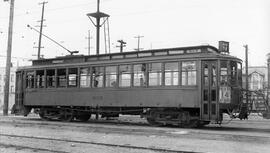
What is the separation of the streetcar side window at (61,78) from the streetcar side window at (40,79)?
1166 millimetres

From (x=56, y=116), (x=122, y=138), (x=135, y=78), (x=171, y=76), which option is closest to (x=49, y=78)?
(x=56, y=116)

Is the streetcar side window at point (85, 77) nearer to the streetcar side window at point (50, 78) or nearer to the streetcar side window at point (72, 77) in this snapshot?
the streetcar side window at point (72, 77)

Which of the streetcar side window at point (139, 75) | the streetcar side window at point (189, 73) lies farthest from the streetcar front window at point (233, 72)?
the streetcar side window at point (139, 75)

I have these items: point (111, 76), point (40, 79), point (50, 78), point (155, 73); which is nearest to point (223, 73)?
point (155, 73)

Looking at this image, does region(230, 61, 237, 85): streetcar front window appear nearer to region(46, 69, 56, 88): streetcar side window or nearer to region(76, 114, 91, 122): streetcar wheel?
region(76, 114, 91, 122): streetcar wheel

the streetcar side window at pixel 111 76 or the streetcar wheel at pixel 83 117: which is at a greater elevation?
the streetcar side window at pixel 111 76

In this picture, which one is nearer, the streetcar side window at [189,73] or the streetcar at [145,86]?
the streetcar at [145,86]

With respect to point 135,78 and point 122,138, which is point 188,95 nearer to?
point 135,78

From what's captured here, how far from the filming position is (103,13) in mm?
29656

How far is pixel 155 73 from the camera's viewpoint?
1641 cm

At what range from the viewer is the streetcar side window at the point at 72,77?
62.7ft

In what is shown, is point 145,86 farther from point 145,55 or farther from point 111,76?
point 111,76

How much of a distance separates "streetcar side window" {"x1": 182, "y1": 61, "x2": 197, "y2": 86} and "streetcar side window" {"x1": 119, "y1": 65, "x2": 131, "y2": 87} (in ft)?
8.90

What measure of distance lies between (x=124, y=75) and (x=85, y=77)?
238 centimetres
